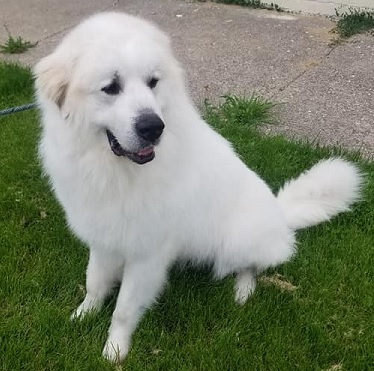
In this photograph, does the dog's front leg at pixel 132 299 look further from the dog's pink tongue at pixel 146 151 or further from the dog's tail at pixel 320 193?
the dog's tail at pixel 320 193

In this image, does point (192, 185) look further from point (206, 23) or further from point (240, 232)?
point (206, 23)

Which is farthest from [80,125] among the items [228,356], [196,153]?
[228,356]

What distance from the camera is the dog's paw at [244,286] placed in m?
2.94

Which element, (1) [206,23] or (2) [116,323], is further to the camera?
(1) [206,23]

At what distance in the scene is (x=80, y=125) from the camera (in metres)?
2.21

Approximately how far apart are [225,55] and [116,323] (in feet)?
10.8

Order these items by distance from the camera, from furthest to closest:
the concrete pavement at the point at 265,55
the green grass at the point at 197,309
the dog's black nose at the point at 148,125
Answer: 1. the concrete pavement at the point at 265,55
2. the green grass at the point at 197,309
3. the dog's black nose at the point at 148,125

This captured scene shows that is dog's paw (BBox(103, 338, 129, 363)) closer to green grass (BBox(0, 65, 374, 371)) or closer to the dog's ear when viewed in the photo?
green grass (BBox(0, 65, 374, 371))

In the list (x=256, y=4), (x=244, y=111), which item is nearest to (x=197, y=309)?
(x=244, y=111)

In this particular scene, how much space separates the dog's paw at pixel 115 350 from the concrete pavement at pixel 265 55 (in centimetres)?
212

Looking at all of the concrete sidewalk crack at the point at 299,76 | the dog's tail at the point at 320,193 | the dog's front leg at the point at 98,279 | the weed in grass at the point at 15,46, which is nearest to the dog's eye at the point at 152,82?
the dog's front leg at the point at 98,279

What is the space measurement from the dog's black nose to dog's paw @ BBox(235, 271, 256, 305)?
1.10 meters

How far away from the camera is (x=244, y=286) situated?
2.99 m

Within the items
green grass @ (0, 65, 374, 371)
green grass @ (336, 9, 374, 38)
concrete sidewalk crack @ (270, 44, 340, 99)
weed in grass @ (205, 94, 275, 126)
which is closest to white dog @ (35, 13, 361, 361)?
green grass @ (0, 65, 374, 371)
